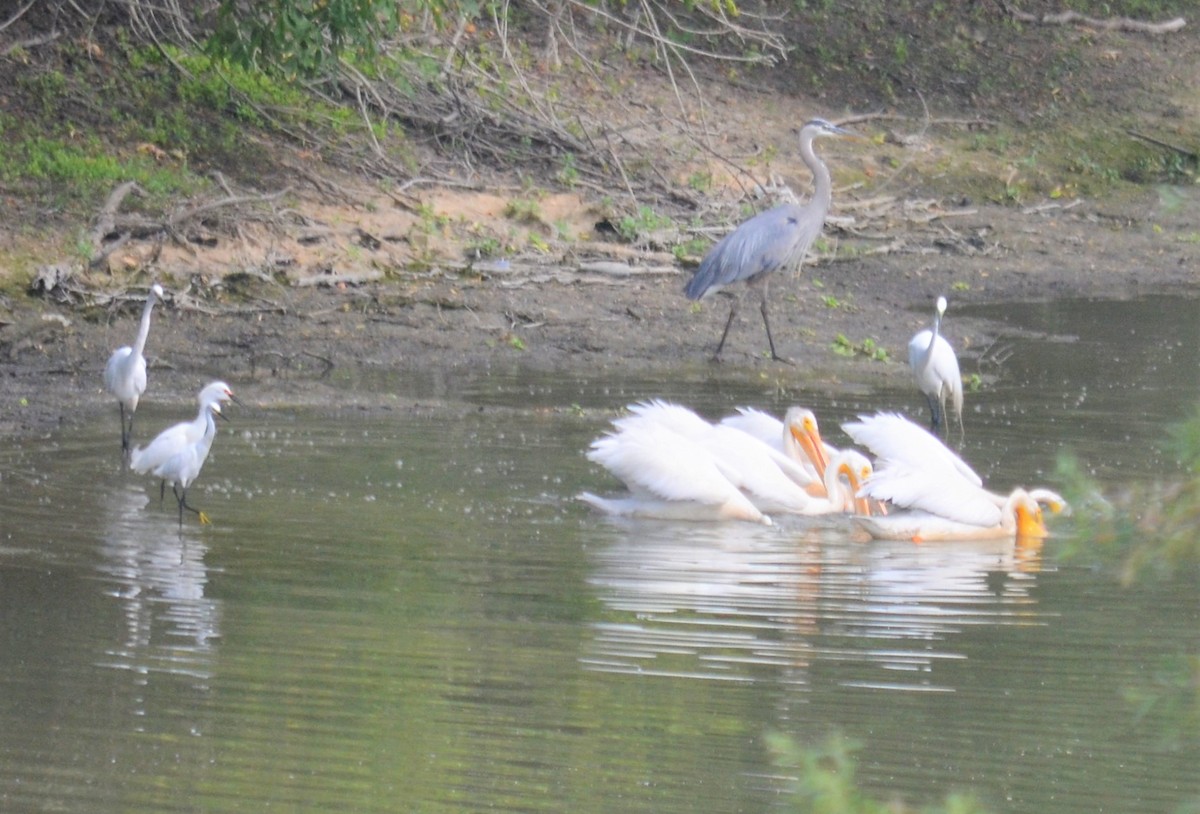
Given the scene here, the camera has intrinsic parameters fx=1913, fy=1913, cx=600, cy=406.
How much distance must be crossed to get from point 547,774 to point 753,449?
4307mm

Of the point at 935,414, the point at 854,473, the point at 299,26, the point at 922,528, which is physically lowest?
the point at 922,528

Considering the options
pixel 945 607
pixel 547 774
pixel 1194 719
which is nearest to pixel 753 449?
pixel 945 607

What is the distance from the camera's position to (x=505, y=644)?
20.6ft

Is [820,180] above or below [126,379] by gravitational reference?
above

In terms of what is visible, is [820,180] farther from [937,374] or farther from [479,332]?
[937,374]

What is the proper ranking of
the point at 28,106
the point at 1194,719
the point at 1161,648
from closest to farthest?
the point at 1194,719 → the point at 1161,648 → the point at 28,106

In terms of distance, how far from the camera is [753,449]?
9102 mm

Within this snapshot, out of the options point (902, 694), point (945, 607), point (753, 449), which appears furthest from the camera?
point (753, 449)

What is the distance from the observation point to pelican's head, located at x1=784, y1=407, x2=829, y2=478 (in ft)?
31.1

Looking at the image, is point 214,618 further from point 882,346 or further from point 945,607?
point 882,346

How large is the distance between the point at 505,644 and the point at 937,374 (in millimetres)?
5735

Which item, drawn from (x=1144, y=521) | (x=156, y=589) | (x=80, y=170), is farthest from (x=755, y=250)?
(x=1144, y=521)

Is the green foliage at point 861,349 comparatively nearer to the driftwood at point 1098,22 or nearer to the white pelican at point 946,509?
the white pelican at point 946,509

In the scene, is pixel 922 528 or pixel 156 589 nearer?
pixel 156 589
